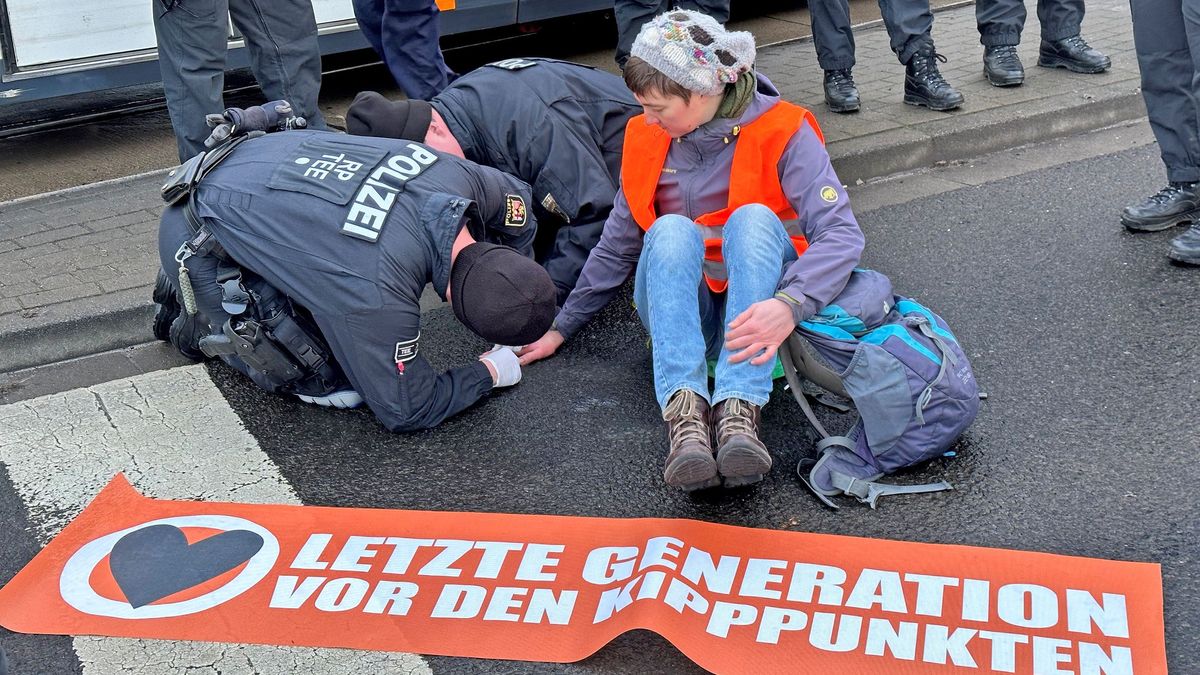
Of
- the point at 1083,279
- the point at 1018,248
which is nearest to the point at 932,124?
the point at 1018,248

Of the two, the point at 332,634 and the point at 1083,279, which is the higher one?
the point at 332,634

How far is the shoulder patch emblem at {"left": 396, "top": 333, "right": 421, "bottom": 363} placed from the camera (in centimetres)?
317

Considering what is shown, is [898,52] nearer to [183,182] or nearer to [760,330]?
[760,330]

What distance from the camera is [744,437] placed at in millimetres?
2742

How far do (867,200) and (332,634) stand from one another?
3.19 m

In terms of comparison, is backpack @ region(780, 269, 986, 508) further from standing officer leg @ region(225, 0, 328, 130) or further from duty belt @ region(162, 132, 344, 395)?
standing officer leg @ region(225, 0, 328, 130)

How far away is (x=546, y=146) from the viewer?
3.87 m

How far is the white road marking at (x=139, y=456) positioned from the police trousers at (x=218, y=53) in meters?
1.27

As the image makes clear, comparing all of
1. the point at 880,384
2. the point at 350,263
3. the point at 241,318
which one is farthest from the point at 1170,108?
the point at 241,318

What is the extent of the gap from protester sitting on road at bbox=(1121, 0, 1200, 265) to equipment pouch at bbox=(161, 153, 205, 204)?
3.11 metres

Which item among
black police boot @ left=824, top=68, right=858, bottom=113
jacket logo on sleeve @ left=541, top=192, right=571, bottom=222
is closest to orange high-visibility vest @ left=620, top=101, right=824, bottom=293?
jacket logo on sleeve @ left=541, top=192, right=571, bottom=222

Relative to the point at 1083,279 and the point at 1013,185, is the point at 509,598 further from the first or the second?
the point at 1013,185

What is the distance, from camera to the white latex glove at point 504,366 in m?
3.51

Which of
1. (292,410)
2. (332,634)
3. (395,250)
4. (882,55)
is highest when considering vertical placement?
(395,250)
